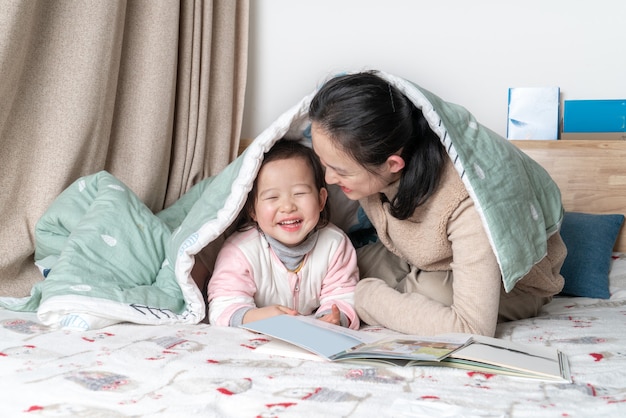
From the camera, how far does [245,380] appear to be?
3.61ft

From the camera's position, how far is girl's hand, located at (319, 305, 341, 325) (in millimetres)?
1540

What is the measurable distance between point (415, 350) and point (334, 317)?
37 cm

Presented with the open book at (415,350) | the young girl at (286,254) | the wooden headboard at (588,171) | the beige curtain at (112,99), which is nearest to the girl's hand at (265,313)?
the young girl at (286,254)

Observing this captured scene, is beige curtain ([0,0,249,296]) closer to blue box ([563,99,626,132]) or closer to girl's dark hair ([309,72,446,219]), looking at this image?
girl's dark hair ([309,72,446,219])

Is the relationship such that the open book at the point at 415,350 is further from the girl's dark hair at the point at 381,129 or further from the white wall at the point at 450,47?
the white wall at the point at 450,47

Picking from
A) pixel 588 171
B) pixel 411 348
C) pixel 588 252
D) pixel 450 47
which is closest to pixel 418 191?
pixel 411 348

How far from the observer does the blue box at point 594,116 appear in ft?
7.30

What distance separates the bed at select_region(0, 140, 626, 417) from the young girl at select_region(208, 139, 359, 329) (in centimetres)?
13

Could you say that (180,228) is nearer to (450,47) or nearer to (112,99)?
(112,99)

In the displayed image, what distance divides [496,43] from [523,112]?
251 millimetres

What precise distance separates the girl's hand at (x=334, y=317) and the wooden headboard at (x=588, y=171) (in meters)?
0.97

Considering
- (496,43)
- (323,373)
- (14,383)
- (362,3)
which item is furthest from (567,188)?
(14,383)

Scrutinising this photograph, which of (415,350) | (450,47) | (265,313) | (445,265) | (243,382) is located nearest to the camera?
(243,382)

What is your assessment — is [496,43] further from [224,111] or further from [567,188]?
[224,111]
